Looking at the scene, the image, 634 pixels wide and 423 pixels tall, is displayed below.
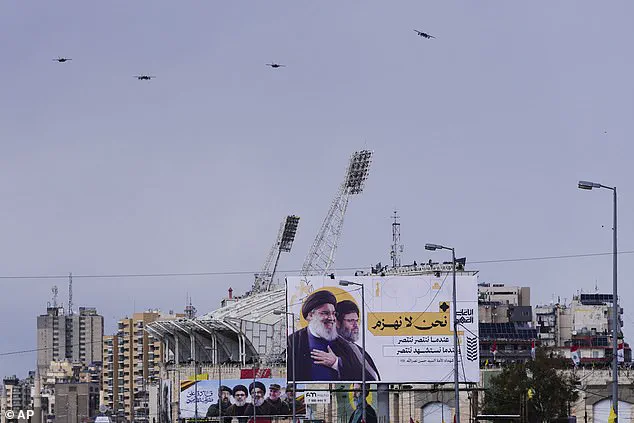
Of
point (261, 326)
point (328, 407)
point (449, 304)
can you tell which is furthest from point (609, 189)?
point (261, 326)

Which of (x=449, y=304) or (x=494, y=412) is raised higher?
(x=449, y=304)

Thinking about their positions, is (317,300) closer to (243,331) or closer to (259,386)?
(259,386)

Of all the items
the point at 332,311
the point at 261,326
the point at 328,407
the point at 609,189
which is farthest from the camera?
the point at 261,326

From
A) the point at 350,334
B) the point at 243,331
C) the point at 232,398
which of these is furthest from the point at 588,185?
the point at 243,331

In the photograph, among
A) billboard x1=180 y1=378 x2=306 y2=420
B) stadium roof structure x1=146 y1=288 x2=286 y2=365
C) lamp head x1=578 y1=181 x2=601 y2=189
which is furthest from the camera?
stadium roof structure x1=146 y1=288 x2=286 y2=365

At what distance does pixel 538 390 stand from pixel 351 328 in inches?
516

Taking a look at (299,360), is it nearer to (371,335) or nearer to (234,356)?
(371,335)

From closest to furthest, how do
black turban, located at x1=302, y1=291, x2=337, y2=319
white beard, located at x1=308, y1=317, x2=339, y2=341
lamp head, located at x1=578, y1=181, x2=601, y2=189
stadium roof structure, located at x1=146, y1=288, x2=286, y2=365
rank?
lamp head, located at x1=578, y1=181, x2=601, y2=189, white beard, located at x1=308, y1=317, x2=339, y2=341, black turban, located at x1=302, y1=291, x2=337, y2=319, stadium roof structure, located at x1=146, y1=288, x2=286, y2=365

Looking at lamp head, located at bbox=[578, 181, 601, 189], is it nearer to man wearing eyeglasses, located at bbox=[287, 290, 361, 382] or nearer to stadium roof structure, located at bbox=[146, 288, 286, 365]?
man wearing eyeglasses, located at bbox=[287, 290, 361, 382]

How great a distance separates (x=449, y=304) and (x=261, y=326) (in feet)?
276

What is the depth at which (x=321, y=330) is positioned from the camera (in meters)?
103

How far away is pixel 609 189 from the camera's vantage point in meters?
53.5

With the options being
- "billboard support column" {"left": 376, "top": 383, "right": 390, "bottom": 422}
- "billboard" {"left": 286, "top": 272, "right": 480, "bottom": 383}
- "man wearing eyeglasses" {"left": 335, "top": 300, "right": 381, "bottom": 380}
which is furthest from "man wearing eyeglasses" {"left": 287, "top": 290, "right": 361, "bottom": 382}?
"billboard support column" {"left": 376, "top": 383, "right": 390, "bottom": 422}

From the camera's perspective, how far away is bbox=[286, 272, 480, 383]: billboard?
10331 centimetres
